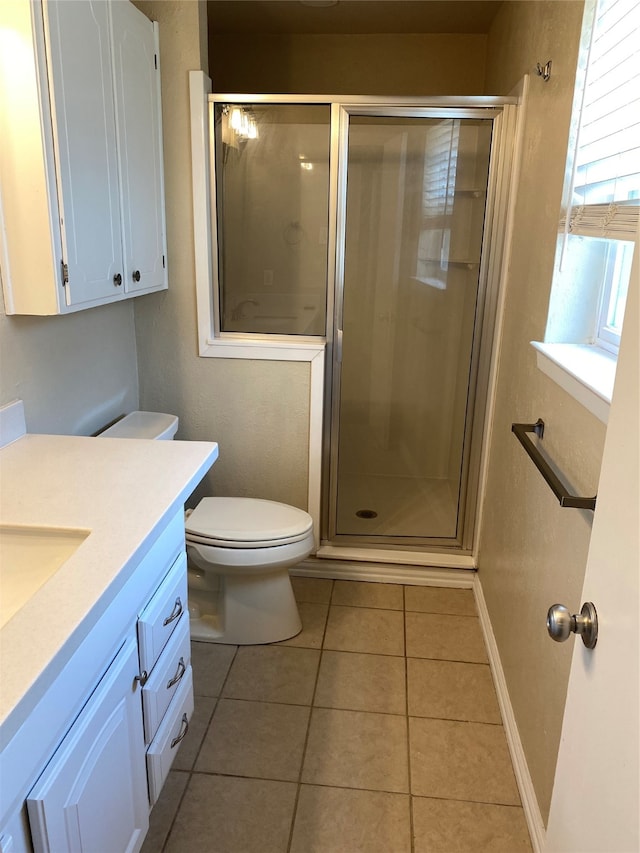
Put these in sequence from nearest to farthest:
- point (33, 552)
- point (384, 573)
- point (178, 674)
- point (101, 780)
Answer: point (101, 780) → point (33, 552) → point (178, 674) → point (384, 573)

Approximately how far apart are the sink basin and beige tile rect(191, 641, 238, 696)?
1.01m

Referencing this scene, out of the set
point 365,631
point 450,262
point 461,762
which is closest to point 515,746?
point 461,762

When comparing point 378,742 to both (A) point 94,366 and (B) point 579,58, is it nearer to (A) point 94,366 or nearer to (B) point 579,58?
(A) point 94,366

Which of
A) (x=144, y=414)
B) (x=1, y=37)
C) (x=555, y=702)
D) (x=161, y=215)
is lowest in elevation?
(x=555, y=702)

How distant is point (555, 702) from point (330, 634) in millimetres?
1032

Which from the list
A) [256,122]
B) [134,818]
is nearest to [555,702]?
[134,818]

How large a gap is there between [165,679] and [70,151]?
4.28 feet

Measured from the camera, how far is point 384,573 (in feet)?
8.92

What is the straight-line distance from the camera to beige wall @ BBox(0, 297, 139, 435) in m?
1.71

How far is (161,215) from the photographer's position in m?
2.29

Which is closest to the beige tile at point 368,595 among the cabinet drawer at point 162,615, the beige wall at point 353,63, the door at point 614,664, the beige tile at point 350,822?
the beige tile at point 350,822

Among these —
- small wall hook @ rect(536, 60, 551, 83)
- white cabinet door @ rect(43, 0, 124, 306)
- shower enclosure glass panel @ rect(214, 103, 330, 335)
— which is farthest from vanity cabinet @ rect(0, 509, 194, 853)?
small wall hook @ rect(536, 60, 551, 83)

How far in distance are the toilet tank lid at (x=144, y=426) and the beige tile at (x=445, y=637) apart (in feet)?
3.87

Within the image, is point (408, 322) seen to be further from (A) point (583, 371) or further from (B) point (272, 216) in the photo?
(A) point (583, 371)
